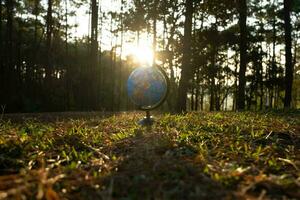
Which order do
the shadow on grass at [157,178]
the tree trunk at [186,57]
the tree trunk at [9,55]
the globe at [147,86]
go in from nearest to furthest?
the shadow on grass at [157,178] < the globe at [147,86] < the tree trunk at [186,57] < the tree trunk at [9,55]

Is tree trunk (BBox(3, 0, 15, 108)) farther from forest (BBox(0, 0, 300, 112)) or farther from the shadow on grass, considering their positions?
the shadow on grass

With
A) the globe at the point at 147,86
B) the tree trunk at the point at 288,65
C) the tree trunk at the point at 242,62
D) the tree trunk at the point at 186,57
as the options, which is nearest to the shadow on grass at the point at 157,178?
the globe at the point at 147,86

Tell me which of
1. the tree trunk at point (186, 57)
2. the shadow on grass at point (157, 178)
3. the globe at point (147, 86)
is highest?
the tree trunk at point (186, 57)

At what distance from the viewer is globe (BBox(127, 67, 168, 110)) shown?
20.4ft

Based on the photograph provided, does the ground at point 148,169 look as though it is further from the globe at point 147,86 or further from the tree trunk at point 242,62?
the tree trunk at point 242,62

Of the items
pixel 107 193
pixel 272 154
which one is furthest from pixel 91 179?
pixel 272 154

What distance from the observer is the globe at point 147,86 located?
621 cm

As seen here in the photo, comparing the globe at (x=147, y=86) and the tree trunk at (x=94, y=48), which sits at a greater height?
the tree trunk at (x=94, y=48)

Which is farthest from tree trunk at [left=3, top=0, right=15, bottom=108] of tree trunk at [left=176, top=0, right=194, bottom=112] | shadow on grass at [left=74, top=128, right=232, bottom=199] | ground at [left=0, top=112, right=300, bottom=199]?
shadow on grass at [left=74, top=128, right=232, bottom=199]

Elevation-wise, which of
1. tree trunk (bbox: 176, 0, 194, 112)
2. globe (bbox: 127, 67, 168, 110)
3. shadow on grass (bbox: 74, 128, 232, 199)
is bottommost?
shadow on grass (bbox: 74, 128, 232, 199)

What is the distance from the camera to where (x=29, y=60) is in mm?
42094

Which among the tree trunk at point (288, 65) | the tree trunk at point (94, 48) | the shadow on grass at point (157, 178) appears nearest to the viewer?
the shadow on grass at point (157, 178)

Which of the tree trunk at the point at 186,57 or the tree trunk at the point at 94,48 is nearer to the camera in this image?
the tree trunk at the point at 186,57

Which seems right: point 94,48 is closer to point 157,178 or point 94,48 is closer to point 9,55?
point 9,55
